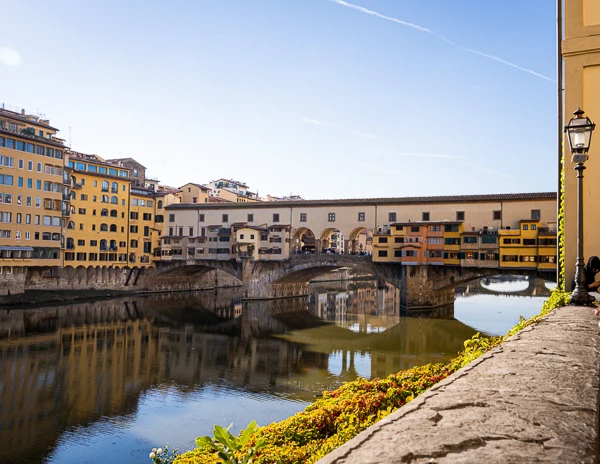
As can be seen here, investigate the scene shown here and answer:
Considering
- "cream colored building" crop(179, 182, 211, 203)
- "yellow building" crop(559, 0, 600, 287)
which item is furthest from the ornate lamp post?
"cream colored building" crop(179, 182, 211, 203)

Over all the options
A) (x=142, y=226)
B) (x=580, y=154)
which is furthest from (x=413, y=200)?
(x=580, y=154)

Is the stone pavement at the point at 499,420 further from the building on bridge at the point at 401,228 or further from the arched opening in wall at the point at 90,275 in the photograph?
the arched opening in wall at the point at 90,275

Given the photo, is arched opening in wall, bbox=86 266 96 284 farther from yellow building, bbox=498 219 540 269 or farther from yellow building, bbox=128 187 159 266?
yellow building, bbox=498 219 540 269

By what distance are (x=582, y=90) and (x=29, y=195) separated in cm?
4418

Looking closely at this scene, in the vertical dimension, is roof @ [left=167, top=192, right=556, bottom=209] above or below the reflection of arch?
above

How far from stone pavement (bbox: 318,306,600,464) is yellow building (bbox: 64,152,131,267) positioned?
1940 inches

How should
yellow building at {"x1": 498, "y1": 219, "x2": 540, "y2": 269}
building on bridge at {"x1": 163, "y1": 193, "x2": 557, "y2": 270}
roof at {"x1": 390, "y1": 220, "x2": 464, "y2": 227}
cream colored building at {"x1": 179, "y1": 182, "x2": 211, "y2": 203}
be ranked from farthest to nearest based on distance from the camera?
cream colored building at {"x1": 179, "y1": 182, "x2": 211, "y2": 203} → roof at {"x1": 390, "y1": 220, "x2": 464, "y2": 227} → building on bridge at {"x1": 163, "y1": 193, "x2": 557, "y2": 270} → yellow building at {"x1": 498, "y1": 219, "x2": 540, "y2": 269}

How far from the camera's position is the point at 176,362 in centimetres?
2431

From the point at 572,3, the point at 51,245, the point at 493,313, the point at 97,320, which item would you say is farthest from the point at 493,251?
the point at 51,245

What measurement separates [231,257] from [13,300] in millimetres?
19805

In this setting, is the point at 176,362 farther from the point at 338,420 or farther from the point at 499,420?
the point at 499,420

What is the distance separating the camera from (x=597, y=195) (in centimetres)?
885

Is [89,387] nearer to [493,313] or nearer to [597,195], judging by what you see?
[597,195]

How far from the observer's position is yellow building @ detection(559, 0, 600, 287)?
894 cm
